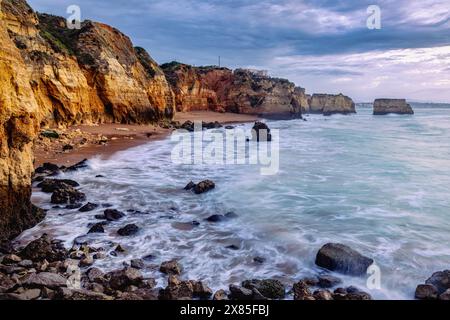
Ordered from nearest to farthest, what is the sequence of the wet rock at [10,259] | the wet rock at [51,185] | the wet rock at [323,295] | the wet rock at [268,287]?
the wet rock at [323,295] < the wet rock at [268,287] < the wet rock at [10,259] < the wet rock at [51,185]

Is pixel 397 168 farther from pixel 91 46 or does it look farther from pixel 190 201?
pixel 91 46

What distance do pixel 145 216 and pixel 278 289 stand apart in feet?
15.5

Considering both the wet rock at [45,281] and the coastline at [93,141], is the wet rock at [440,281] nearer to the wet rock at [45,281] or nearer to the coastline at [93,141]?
the wet rock at [45,281]

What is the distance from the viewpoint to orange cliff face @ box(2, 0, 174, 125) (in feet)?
68.9

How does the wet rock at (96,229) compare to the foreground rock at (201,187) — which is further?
the foreground rock at (201,187)

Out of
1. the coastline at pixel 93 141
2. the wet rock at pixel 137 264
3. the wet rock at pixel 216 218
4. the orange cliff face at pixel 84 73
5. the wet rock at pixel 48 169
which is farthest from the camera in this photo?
the orange cliff face at pixel 84 73

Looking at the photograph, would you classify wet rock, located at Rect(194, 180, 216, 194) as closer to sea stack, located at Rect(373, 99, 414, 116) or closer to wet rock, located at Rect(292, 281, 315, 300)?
wet rock, located at Rect(292, 281, 315, 300)

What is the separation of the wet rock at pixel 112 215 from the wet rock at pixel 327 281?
516 cm

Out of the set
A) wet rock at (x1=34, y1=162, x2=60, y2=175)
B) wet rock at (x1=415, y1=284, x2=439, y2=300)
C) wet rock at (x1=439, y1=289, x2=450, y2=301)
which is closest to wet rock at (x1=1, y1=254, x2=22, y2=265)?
wet rock at (x1=415, y1=284, x2=439, y2=300)

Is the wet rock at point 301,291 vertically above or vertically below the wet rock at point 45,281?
below

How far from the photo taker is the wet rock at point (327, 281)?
19.8ft

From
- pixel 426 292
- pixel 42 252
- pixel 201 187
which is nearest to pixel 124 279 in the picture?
pixel 42 252

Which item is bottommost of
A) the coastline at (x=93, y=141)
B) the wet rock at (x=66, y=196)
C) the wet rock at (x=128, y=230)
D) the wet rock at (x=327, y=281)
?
the wet rock at (x=327, y=281)

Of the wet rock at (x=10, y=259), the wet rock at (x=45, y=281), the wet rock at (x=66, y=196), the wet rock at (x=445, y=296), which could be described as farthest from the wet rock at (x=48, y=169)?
the wet rock at (x=445, y=296)
